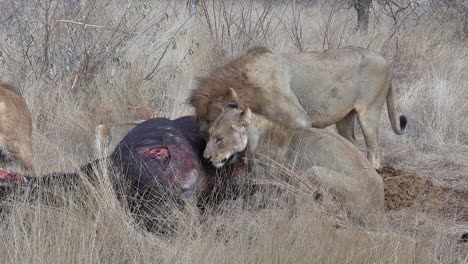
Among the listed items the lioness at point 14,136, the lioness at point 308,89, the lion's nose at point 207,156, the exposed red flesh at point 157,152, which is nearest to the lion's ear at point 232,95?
the lioness at point 308,89

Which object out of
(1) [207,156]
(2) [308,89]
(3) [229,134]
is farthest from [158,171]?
(2) [308,89]

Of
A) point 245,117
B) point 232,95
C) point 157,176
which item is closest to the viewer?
point 157,176

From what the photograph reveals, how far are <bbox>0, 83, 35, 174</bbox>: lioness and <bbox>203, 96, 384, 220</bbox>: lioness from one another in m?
1.38

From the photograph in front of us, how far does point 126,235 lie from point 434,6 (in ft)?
37.7

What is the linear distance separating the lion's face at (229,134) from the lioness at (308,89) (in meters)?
0.17

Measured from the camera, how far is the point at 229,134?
6.00 m

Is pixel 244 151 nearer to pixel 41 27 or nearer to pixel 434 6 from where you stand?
pixel 41 27

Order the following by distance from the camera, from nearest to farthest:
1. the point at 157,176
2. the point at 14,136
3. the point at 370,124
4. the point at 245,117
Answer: the point at 157,176 → the point at 14,136 → the point at 245,117 → the point at 370,124

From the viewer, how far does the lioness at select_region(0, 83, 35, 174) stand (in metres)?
5.89

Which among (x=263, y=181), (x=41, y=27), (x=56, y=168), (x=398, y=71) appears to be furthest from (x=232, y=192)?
(x=398, y=71)

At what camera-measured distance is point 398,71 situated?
1115 centimetres

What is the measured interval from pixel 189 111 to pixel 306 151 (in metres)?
2.54

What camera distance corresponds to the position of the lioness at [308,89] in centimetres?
663

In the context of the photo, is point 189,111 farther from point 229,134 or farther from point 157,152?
point 157,152
